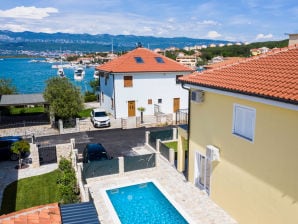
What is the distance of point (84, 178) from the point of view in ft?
45.3

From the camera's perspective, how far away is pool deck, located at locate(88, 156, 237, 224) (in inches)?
421

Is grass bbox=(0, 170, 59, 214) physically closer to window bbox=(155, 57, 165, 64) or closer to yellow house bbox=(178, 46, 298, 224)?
yellow house bbox=(178, 46, 298, 224)

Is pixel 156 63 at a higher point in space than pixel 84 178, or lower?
higher

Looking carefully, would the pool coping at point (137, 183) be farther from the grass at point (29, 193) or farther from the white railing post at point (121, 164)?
the grass at point (29, 193)

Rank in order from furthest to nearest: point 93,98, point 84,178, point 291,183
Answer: point 93,98
point 84,178
point 291,183

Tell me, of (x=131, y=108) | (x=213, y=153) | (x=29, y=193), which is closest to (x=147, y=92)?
(x=131, y=108)

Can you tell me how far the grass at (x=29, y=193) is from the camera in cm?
1267

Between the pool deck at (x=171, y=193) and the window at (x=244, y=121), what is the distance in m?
3.54

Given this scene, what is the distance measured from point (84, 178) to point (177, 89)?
61.2 feet

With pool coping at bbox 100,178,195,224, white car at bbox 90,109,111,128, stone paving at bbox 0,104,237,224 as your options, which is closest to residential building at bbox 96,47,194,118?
white car at bbox 90,109,111,128

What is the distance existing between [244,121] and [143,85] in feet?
65.5

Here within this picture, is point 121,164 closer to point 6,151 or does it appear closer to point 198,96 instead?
point 198,96

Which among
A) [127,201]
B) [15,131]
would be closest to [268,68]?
[127,201]

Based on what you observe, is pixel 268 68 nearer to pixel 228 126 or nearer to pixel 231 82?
pixel 231 82
